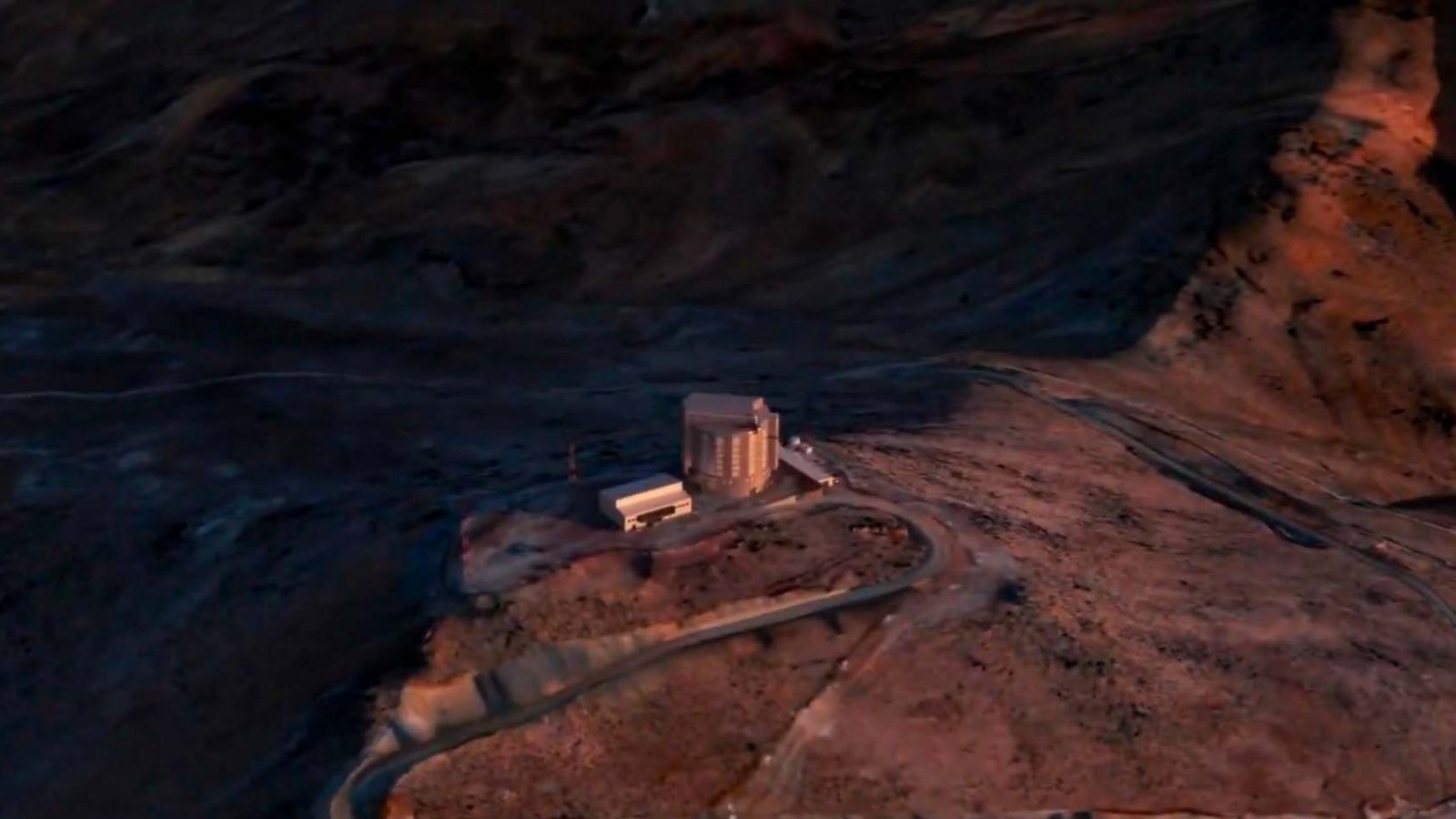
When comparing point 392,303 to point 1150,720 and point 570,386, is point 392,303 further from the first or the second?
point 1150,720

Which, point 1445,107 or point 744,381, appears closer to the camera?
point 744,381

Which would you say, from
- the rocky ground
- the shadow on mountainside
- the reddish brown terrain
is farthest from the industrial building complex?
the shadow on mountainside

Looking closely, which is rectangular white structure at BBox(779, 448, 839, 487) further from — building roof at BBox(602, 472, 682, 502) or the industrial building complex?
building roof at BBox(602, 472, 682, 502)

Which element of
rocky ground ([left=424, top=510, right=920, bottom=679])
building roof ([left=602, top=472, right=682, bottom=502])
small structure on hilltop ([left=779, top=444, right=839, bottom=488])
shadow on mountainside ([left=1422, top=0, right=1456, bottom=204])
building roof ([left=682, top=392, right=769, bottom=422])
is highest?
shadow on mountainside ([left=1422, top=0, right=1456, bottom=204])

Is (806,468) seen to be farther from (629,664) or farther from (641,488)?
(629,664)

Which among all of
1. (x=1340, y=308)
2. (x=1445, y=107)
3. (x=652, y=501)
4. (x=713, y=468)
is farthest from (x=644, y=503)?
(x=1445, y=107)

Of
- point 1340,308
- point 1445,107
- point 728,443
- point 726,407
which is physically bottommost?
point 1340,308

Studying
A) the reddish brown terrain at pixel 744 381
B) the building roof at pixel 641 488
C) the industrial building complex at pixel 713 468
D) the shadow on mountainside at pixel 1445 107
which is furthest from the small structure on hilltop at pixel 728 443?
the shadow on mountainside at pixel 1445 107
